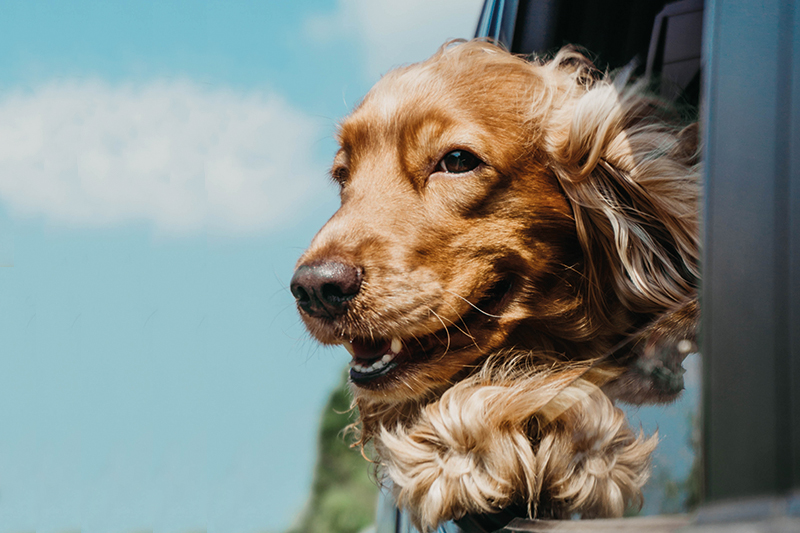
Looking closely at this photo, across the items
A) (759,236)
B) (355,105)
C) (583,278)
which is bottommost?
(759,236)

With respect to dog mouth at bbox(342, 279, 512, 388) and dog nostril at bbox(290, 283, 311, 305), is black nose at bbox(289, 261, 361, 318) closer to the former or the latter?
dog nostril at bbox(290, 283, 311, 305)

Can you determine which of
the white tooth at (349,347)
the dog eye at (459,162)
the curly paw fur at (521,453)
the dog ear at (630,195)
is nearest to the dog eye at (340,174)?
the dog eye at (459,162)

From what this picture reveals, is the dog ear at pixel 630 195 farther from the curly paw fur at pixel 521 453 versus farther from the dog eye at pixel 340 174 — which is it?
the dog eye at pixel 340 174

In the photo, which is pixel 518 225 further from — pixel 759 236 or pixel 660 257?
pixel 759 236

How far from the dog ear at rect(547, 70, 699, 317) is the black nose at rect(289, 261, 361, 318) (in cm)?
78

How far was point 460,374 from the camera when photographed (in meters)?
2.11

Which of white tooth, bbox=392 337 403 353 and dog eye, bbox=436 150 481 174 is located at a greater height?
dog eye, bbox=436 150 481 174

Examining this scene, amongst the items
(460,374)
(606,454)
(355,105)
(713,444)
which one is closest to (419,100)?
(355,105)

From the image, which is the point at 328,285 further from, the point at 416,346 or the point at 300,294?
the point at 416,346

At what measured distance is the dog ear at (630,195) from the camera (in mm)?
1970

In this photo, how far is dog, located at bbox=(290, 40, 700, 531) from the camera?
1.86 m

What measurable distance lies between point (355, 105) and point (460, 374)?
1266 millimetres

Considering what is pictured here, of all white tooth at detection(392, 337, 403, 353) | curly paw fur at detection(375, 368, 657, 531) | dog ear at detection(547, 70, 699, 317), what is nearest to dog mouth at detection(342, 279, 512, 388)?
white tooth at detection(392, 337, 403, 353)

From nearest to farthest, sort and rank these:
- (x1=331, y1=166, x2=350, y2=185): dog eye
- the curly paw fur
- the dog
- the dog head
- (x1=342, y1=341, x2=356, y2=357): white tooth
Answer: the curly paw fur
the dog
the dog head
(x1=342, y1=341, x2=356, y2=357): white tooth
(x1=331, y1=166, x2=350, y2=185): dog eye
